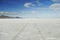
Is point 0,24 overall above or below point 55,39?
above

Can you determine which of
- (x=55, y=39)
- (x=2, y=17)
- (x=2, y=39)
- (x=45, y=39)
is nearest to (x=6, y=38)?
(x=2, y=39)

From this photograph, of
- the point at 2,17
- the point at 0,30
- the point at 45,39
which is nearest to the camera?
the point at 45,39

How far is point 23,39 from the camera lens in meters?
2.57

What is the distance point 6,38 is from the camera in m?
2.68

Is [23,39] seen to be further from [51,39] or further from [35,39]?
[51,39]

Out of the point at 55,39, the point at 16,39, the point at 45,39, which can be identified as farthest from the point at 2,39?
the point at 55,39

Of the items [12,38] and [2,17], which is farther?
[2,17]

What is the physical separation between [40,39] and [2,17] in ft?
3.28

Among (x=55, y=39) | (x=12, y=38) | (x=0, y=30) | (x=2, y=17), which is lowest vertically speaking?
(x=55, y=39)

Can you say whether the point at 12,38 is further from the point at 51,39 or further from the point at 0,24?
the point at 0,24

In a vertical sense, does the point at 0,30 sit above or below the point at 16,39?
above

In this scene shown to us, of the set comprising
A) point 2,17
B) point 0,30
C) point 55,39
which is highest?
point 2,17

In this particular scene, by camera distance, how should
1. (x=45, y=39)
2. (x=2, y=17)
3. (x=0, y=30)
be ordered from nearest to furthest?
1. (x=45, y=39)
2. (x=2, y=17)
3. (x=0, y=30)

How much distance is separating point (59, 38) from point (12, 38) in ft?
2.97
